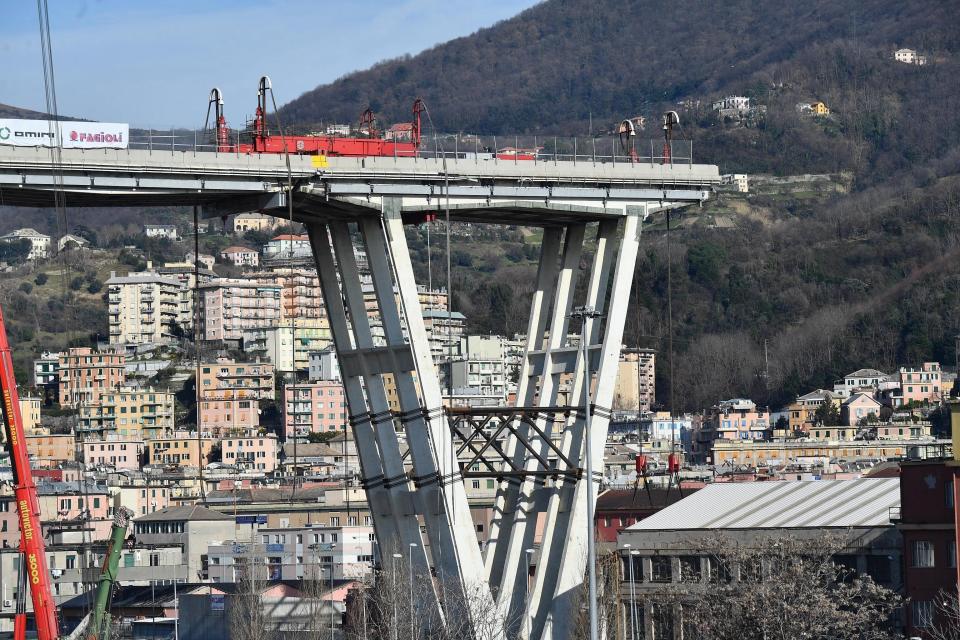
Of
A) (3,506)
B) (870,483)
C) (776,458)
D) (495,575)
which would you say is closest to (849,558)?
(870,483)

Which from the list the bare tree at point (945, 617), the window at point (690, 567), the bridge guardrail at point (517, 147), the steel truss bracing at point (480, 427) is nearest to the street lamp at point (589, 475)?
the steel truss bracing at point (480, 427)

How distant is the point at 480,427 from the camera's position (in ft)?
182

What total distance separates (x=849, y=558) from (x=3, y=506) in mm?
83732

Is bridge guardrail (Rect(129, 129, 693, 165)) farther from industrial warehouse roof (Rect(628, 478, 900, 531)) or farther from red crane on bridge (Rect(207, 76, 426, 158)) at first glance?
industrial warehouse roof (Rect(628, 478, 900, 531))

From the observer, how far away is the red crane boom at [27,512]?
49594mm

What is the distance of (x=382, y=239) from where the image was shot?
53.8 metres

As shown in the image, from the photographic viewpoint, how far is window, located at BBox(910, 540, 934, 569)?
2571 inches

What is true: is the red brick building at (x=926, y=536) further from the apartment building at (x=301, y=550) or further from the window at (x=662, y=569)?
the apartment building at (x=301, y=550)

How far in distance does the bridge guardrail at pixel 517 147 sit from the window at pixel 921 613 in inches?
642

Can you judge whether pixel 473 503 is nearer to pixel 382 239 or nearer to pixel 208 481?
pixel 208 481

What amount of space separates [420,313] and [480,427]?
3.77 meters

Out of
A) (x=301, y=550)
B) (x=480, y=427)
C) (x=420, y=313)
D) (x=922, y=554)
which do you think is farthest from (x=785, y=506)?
(x=301, y=550)

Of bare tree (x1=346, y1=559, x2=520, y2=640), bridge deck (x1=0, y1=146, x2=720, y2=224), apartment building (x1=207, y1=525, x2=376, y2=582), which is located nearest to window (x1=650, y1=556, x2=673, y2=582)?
bare tree (x1=346, y1=559, x2=520, y2=640)

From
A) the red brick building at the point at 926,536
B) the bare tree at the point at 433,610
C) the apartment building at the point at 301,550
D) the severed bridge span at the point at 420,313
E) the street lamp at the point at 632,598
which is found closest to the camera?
the severed bridge span at the point at 420,313
